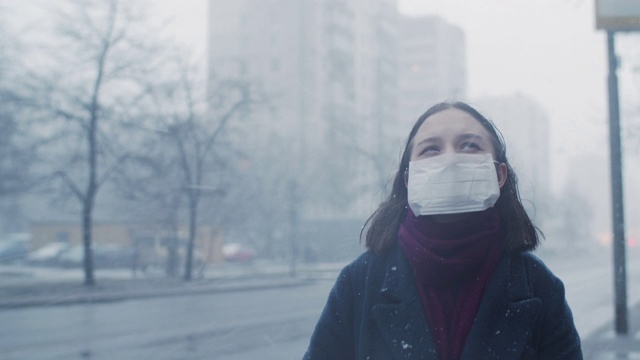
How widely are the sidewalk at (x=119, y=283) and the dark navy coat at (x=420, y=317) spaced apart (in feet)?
30.4

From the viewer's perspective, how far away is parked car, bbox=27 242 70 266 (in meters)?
19.7

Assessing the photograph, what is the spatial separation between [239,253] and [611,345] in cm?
1547

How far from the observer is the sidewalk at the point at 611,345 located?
Answer: 26.6 ft

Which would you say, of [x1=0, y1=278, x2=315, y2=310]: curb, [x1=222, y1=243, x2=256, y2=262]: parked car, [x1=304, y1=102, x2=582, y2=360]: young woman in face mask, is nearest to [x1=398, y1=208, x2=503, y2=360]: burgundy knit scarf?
[x1=304, y1=102, x2=582, y2=360]: young woman in face mask

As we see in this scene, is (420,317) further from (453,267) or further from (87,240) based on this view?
(87,240)

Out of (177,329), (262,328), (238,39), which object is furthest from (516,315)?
(238,39)

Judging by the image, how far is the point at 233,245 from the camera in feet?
78.7

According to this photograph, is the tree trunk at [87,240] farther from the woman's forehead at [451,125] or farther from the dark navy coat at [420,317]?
Answer: the woman's forehead at [451,125]

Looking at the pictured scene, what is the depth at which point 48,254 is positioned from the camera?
67.5 feet

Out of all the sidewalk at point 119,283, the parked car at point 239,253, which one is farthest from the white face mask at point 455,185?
the parked car at point 239,253

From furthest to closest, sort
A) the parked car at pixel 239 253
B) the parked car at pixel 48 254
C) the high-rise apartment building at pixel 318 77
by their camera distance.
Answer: the parked car at pixel 239 253 < the parked car at pixel 48 254 < the high-rise apartment building at pixel 318 77

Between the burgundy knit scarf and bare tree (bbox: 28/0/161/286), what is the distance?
13923 mm

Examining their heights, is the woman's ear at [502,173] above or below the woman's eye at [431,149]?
below

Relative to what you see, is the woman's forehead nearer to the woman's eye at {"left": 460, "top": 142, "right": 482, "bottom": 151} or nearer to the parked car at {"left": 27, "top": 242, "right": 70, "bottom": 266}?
the woman's eye at {"left": 460, "top": 142, "right": 482, "bottom": 151}
